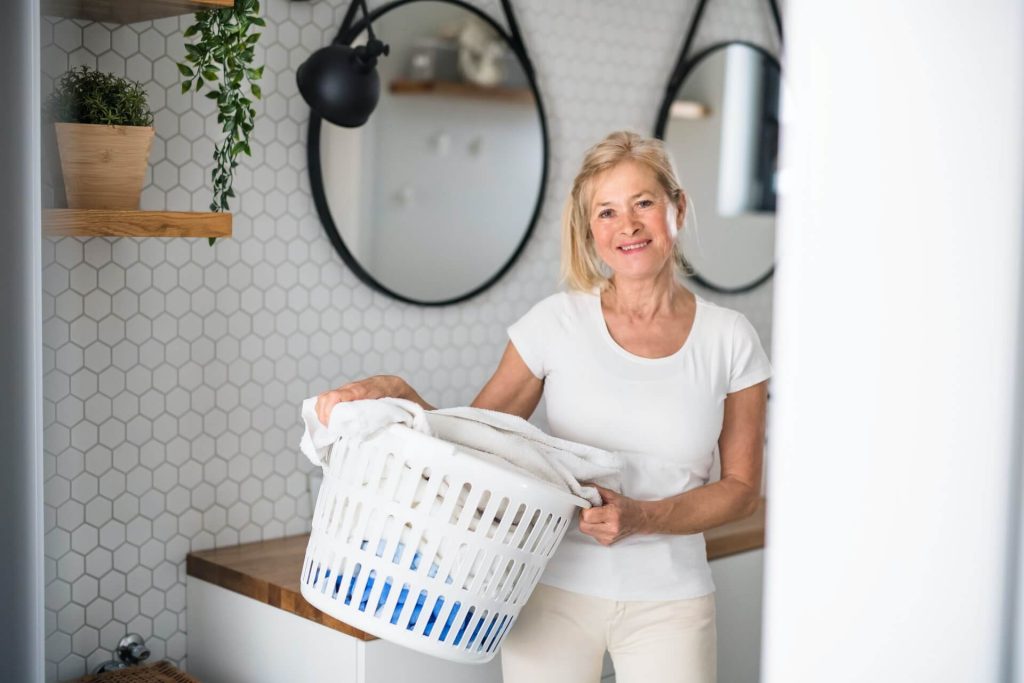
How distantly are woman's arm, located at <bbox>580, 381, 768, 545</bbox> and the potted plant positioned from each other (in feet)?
2.77

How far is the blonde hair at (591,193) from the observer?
1.56m

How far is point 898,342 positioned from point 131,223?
1.26 m

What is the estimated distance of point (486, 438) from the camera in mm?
1378

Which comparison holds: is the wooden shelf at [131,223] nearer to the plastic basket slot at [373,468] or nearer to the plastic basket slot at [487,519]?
the plastic basket slot at [373,468]

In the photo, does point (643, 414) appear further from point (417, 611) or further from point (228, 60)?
point (228, 60)

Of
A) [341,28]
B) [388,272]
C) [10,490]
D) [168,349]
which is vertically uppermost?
[341,28]

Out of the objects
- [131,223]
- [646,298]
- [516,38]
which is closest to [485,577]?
[646,298]

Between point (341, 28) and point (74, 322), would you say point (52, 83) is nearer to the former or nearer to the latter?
point (74, 322)

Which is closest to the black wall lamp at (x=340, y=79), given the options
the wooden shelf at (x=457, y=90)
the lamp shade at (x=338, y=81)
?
the lamp shade at (x=338, y=81)

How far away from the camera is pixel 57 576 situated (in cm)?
177

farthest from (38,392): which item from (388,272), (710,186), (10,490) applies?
(710,186)

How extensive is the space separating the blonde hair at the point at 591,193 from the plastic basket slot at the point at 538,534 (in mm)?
431

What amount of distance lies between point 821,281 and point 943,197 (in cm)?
8

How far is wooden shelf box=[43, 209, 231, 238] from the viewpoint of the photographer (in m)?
1.54
